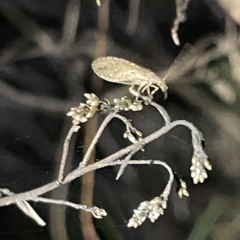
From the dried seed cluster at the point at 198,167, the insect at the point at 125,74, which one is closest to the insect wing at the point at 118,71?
the insect at the point at 125,74

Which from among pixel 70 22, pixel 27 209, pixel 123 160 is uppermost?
pixel 70 22

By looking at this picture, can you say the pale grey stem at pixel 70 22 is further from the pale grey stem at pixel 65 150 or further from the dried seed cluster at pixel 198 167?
the dried seed cluster at pixel 198 167

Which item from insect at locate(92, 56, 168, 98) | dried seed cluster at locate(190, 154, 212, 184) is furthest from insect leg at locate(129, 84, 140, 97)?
dried seed cluster at locate(190, 154, 212, 184)

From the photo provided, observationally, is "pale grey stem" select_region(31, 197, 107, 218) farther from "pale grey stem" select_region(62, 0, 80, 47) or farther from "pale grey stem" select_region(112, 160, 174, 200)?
"pale grey stem" select_region(62, 0, 80, 47)

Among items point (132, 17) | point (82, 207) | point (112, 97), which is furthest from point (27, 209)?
point (132, 17)

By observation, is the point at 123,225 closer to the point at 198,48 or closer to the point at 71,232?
the point at 71,232

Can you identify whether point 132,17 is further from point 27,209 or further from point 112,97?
point 27,209

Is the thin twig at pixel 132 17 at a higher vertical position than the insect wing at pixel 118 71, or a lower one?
higher

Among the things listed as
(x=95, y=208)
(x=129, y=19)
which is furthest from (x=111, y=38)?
(x=95, y=208)
